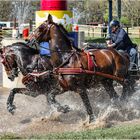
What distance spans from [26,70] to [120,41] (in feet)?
8.24

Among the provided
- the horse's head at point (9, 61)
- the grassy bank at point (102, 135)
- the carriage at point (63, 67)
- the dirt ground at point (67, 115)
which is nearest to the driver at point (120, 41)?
the carriage at point (63, 67)

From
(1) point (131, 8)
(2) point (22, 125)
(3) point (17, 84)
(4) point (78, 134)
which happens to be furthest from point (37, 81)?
(1) point (131, 8)

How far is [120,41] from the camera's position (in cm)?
1140

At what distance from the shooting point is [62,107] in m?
10.6

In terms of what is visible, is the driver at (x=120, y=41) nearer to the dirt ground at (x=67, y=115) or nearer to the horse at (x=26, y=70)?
the dirt ground at (x=67, y=115)

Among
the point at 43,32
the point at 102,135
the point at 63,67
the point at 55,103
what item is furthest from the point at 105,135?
the point at 43,32

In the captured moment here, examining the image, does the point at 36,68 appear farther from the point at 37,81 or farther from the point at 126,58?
the point at 126,58

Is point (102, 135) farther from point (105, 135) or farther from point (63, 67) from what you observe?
point (63, 67)

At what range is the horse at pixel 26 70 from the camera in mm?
10508

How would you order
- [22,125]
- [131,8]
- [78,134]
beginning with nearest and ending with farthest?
[78,134] < [22,125] < [131,8]

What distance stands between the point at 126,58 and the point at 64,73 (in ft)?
6.63

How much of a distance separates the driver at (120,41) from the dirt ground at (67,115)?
0.87 m

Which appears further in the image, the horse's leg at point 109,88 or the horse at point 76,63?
the horse's leg at point 109,88

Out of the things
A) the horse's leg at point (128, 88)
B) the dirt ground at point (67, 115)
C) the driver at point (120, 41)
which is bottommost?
the dirt ground at point (67, 115)
